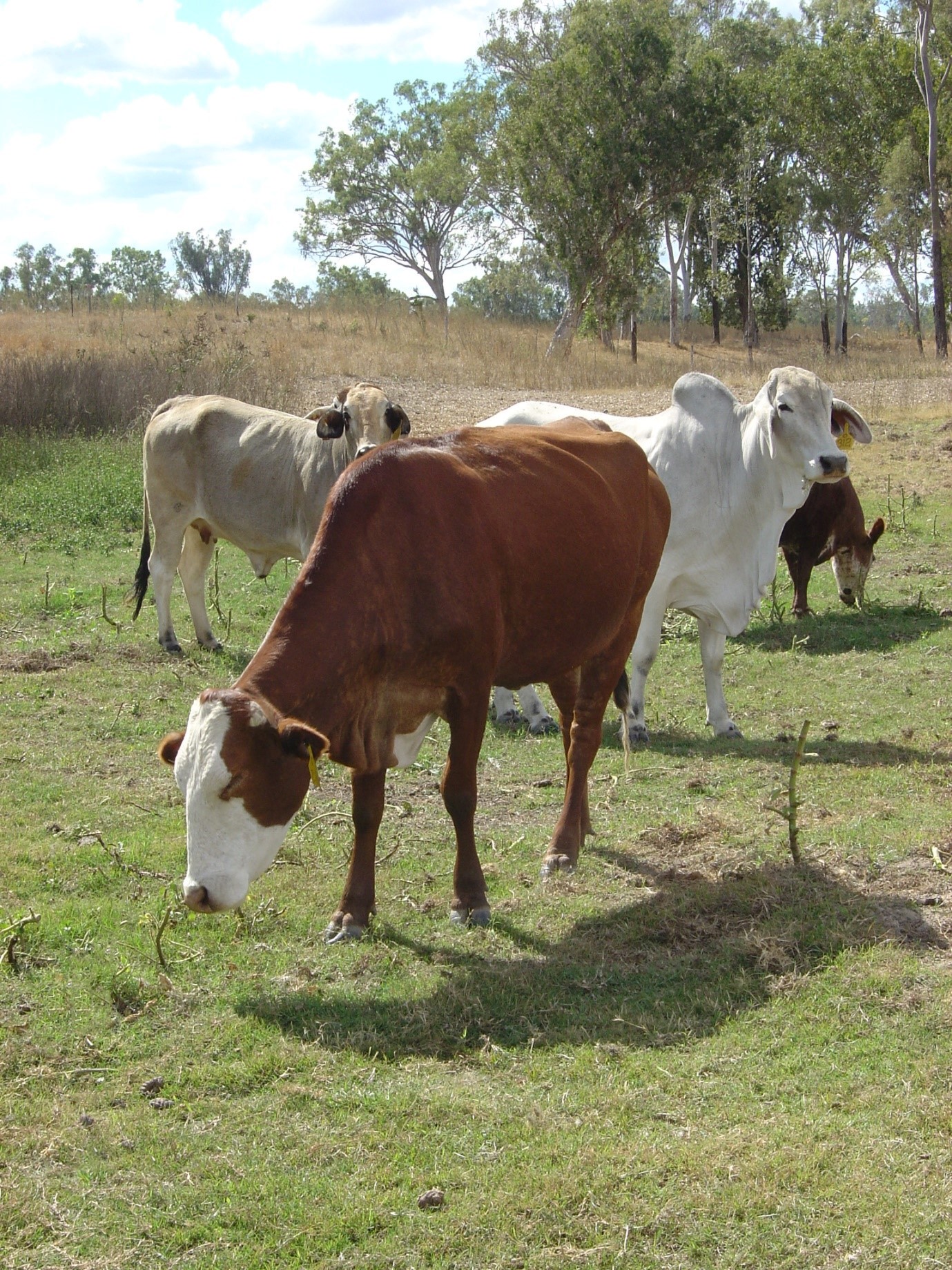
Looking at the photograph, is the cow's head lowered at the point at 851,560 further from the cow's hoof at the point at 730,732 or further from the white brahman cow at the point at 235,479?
the white brahman cow at the point at 235,479

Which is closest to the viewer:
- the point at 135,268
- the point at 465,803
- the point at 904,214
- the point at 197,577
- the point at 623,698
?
the point at 465,803

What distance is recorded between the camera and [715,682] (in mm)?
8117

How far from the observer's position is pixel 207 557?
10289mm

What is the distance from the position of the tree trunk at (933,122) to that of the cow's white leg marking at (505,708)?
26804 millimetres

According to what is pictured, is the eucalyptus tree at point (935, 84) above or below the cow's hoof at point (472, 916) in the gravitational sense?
above

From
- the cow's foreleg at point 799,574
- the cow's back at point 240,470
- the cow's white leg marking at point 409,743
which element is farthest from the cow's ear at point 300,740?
the cow's foreleg at point 799,574

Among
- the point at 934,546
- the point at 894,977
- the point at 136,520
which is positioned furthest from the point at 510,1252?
the point at 136,520

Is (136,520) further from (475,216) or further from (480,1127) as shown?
(475,216)

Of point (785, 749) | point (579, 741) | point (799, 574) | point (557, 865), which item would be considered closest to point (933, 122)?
point (799, 574)

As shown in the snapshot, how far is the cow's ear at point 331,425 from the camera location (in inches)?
343

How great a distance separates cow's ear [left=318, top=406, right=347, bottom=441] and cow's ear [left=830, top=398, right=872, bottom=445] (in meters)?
3.19

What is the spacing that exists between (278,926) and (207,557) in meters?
5.69

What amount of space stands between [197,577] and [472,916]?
5652 mm

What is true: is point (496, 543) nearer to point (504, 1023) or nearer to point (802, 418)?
point (504, 1023)
